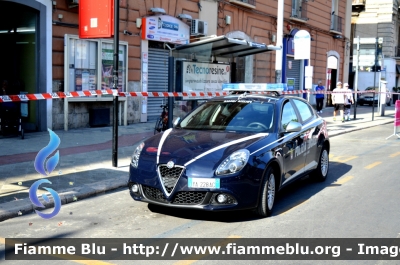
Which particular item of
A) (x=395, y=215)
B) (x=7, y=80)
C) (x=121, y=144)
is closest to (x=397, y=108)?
(x=121, y=144)

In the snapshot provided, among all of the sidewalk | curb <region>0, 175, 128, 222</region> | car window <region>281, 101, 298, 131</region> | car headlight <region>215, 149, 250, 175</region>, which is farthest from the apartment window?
car headlight <region>215, 149, 250, 175</region>

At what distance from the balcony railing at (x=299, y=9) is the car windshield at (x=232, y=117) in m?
20.0

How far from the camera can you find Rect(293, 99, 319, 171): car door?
8.20 m

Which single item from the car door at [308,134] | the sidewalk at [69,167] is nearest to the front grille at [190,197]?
the sidewalk at [69,167]

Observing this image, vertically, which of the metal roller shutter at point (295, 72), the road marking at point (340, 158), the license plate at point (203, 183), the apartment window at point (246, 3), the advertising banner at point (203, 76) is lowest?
the road marking at point (340, 158)

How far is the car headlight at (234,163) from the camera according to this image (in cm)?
609

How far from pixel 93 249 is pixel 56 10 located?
34.0 feet

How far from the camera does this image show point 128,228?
608 centimetres

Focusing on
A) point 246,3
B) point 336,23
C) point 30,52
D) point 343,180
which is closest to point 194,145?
point 343,180

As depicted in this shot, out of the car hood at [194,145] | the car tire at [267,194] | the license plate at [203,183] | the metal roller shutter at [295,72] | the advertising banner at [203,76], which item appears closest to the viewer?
the license plate at [203,183]

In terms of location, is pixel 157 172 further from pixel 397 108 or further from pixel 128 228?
pixel 397 108

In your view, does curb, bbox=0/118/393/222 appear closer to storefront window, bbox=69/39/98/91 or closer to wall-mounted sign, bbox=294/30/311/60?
storefront window, bbox=69/39/98/91

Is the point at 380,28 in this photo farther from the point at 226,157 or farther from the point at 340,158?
Result: the point at 226,157

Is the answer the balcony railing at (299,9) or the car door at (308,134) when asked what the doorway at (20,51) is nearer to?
the car door at (308,134)
